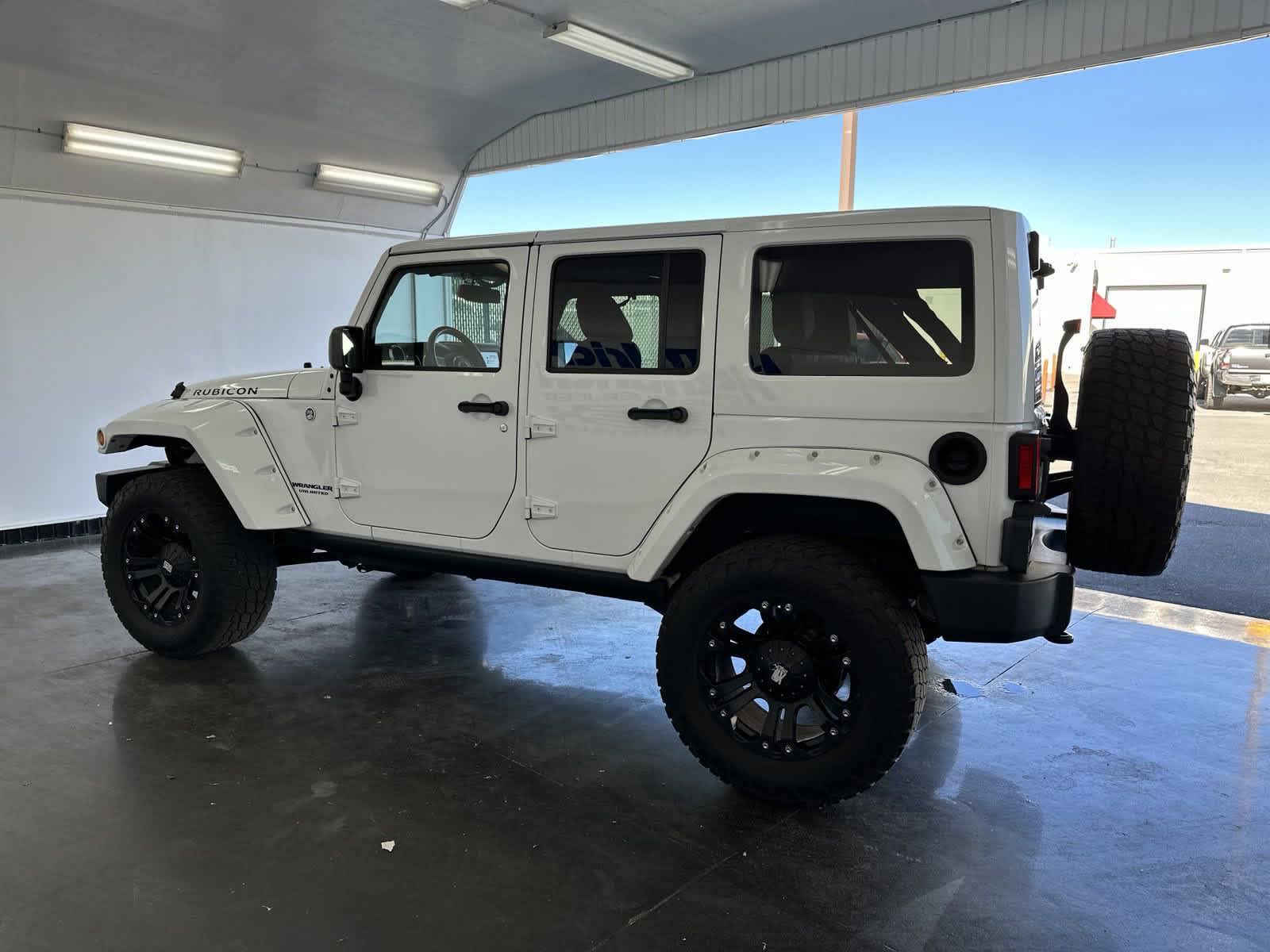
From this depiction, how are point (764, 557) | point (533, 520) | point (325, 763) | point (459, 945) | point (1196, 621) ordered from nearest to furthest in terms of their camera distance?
1. point (459, 945)
2. point (764, 557)
3. point (325, 763)
4. point (533, 520)
5. point (1196, 621)

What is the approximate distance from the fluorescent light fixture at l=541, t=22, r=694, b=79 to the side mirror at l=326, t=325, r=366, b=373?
3.15 m

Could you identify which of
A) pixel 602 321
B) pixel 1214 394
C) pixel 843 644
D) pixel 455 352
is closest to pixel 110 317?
pixel 455 352

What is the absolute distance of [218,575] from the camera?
164 inches

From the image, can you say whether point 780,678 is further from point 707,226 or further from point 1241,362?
point 1241,362

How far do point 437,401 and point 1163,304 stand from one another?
75.2ft

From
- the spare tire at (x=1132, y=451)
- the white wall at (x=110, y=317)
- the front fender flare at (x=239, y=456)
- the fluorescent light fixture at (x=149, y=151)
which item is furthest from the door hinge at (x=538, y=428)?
the white wall at (x=110, y=317)

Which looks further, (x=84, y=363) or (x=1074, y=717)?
(x=84, y=363)

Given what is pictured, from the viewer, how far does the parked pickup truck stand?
15.5 m

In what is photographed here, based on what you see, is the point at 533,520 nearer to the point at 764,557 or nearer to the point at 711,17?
the point at 764,557

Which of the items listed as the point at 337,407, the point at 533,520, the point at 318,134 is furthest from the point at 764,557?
the point at 318,134

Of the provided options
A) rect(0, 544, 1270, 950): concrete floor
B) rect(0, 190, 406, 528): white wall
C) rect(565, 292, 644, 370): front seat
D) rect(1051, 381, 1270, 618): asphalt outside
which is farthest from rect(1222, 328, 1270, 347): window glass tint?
rect(565, 292, 644, 370): front seat

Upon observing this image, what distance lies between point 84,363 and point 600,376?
18.8 feet

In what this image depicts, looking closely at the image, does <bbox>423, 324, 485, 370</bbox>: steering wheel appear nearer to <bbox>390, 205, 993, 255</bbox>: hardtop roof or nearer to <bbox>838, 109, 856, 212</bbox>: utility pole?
<bbox>390, 205, 993, 255</bbox>: hardtop roof

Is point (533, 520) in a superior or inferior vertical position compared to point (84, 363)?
inferior
